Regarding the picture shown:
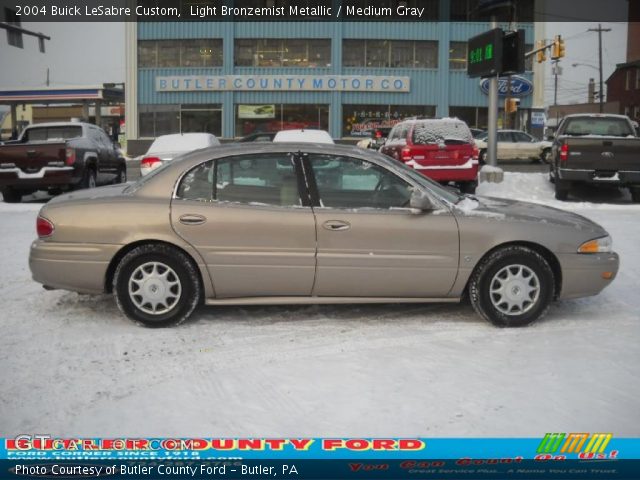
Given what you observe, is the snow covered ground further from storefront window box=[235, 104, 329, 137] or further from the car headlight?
storefront window box=[235, 104, 329, 137]

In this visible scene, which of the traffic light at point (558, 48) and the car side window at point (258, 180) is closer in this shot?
the car side window at point (258, 180)

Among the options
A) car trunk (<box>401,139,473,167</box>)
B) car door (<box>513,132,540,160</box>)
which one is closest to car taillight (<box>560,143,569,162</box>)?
car trunk (<box>401,139,473,167</box>)

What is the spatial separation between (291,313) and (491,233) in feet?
5.71

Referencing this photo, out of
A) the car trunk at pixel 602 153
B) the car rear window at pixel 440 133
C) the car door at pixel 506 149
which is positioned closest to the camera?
the car trunk at pixel 602 153

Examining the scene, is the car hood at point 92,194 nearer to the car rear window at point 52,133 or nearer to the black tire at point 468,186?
the car rear window at point 52,133

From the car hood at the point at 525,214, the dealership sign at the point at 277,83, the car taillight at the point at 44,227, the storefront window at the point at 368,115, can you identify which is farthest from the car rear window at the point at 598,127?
the dealership sign at the point at 277,83

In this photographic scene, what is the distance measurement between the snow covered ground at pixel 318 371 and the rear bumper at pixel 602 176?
833 cm

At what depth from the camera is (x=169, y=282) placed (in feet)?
18.7

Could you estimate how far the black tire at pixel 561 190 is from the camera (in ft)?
50.1

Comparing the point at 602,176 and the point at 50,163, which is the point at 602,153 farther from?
the point at 50,163

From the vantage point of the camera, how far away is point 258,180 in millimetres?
5840

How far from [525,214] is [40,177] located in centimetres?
1106

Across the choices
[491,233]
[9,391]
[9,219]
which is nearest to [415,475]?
[9,391]

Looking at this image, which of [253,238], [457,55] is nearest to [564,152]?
[253,238]
